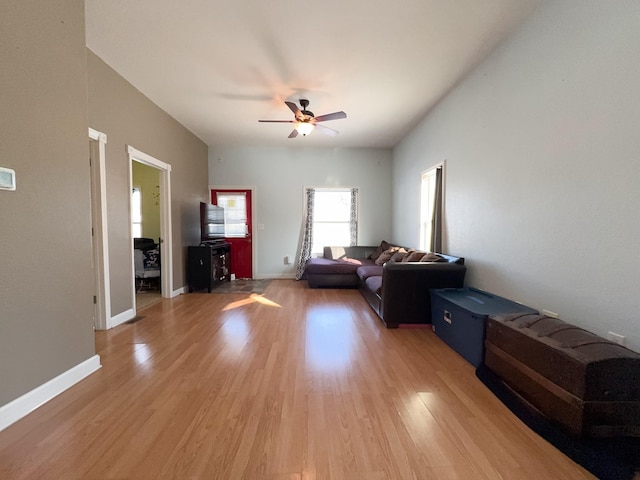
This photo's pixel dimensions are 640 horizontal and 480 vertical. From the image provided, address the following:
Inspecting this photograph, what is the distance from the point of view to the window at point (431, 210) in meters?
3.85

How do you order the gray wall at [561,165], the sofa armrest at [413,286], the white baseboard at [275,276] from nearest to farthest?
the gray wall at [561,165]
the sofa armrest at [413,286]
the white baseboard at [275,276]

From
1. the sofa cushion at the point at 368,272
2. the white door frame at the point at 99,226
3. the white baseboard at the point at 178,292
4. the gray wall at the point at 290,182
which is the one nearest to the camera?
the white door frame at the point at 99,226

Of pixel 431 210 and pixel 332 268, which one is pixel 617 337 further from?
pixel 332 268

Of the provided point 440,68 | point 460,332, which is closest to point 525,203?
point 460,332

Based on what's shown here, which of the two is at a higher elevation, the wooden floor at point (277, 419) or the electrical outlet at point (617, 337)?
the electrical outlet at point (617, 337)

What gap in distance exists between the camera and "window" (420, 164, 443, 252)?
385 cm

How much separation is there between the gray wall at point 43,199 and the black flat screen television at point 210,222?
10.1ft

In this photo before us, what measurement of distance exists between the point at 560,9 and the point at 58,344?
14.3 feet

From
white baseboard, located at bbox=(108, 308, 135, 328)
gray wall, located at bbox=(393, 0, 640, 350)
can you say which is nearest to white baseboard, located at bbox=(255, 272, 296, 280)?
white baseboard, located at bbox=(108, 308, 135, 328)

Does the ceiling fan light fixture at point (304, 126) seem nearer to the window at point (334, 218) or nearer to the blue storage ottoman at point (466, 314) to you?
the window at point (334, 218)

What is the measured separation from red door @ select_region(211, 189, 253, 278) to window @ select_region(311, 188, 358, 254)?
154cm

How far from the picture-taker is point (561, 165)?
198cm

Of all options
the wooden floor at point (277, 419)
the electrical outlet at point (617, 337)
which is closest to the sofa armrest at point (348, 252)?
the wooden floor at point (277, 419)

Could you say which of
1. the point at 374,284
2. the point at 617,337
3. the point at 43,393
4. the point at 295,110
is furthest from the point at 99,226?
the point at 617,337
